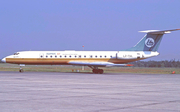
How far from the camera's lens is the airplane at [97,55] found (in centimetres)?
4009

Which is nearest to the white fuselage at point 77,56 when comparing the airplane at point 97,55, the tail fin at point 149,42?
the airplane at point 97,55

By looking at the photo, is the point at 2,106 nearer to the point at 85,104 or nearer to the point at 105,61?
the point at 85,104

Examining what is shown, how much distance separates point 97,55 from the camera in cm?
4044

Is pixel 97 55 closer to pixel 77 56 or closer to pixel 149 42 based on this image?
pixel 77 56

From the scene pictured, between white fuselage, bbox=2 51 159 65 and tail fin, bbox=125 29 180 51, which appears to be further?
tail fin, bbox=125 29 180 51

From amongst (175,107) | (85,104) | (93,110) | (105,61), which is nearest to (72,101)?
(85,104)

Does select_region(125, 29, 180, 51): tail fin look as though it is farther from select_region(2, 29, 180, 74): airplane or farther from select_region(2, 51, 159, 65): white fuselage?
select_region(2, 51, 159, 65): white fuselage

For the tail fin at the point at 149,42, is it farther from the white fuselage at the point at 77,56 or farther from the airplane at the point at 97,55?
the white fuselage at the point at 77,56

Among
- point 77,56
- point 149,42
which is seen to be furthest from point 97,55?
point 149,42

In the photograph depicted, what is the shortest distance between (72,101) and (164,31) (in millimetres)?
31060

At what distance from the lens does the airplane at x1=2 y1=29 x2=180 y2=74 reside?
40094 millimetres

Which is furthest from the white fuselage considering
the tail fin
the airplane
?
the tail fin

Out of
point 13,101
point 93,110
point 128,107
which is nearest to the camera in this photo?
point 93,110

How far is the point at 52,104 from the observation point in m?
9.91
